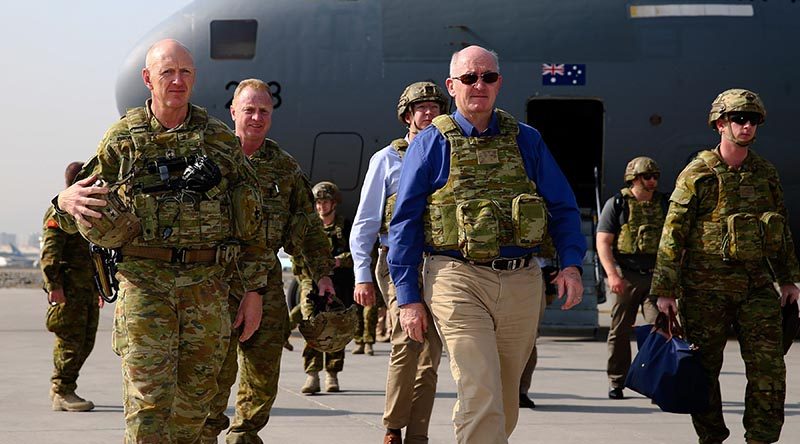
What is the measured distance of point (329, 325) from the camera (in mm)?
6266

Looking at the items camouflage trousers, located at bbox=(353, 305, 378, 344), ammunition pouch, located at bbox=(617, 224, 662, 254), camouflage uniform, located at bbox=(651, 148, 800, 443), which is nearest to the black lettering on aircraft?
camouflage trousers, located at bbox=(353, 305, 378, 344)

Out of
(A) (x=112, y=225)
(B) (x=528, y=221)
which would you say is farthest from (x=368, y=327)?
(A) (x=112, y=225)

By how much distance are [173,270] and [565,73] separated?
933cm

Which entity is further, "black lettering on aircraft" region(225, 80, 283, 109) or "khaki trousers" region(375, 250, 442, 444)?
"black lettering on aircraft" region(225, 80, 283, 109)

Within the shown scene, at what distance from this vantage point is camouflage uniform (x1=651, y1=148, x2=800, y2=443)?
628 centimetres

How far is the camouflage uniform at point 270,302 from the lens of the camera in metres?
5.99

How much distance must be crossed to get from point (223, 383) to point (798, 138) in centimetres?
972

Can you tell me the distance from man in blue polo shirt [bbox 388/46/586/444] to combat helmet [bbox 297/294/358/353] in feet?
3.86

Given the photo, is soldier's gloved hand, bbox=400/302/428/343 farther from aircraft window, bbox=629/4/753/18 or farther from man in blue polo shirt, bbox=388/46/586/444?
aircraft window, bbox=629/4/753/18

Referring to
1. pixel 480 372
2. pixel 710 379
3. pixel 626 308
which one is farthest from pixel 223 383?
pixel 626 308

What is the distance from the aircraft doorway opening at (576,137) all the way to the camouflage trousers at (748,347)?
9633 millimetres

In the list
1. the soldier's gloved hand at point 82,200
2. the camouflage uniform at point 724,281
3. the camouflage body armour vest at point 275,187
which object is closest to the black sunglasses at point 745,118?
the camouflage uniform at point 724,281

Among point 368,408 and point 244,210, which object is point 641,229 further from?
point 244,210

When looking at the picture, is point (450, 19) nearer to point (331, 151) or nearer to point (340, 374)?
point (331, 151)
